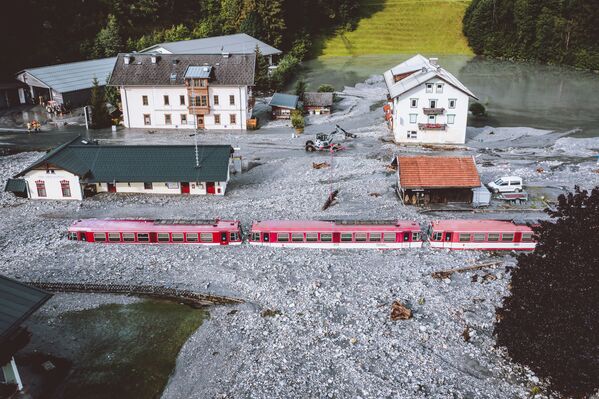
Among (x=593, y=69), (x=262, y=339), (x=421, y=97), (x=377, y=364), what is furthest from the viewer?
(x=593, y=69)

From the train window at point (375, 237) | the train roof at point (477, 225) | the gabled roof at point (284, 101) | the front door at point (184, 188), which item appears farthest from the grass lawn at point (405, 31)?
the train window at point (375, 237)

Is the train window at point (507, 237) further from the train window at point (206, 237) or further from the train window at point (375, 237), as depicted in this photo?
the train window at point (206, 237)

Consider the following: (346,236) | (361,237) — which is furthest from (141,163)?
(361,237)

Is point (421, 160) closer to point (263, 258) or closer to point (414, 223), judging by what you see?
point (414, 223)

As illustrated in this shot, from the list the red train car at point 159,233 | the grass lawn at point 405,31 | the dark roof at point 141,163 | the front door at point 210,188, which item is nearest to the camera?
the red train car at point 159,233

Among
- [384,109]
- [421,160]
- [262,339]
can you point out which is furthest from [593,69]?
[262,339]

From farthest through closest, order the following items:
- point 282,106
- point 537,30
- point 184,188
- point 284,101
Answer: point 537,30, point 284,101, point 282,106, point 184,188

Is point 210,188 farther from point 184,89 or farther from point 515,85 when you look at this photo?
point 515,85
